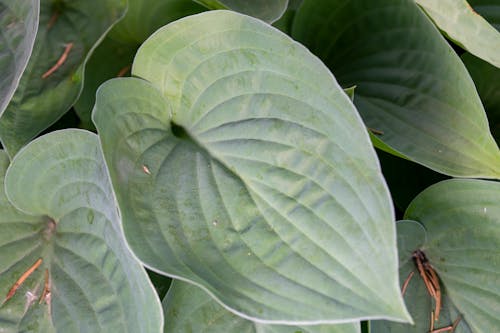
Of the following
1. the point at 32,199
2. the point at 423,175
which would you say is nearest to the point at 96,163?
the point at 32,199

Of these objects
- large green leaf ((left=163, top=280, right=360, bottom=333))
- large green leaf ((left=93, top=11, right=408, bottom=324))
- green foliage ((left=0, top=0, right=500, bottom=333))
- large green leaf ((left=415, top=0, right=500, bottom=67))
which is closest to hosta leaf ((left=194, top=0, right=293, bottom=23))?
green foliage ((left=0, top=0, right=500, bottom=333))

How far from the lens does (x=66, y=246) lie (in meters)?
0.61

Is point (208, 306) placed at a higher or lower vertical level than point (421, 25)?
lower

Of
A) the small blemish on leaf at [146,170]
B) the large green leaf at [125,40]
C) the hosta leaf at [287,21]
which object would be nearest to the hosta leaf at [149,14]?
the large green leaf at [125,40]

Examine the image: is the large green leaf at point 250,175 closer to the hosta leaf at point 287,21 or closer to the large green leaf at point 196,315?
the large green leaf at point 196,315

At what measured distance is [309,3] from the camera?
2.59 feet

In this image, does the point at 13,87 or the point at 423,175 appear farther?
the point at 423,175

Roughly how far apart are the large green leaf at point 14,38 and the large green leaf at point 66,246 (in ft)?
0.22

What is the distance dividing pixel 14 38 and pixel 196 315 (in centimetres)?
35

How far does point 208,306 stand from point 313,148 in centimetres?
22

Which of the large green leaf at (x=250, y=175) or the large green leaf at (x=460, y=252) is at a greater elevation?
the large green leaf at (x=250, y=175)

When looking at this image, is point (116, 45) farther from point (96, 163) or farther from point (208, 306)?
point (208, 306)

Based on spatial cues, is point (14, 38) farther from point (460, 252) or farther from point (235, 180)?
point (460, 252)

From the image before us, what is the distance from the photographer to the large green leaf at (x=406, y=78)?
2.30 feet
